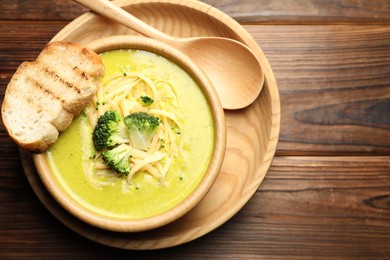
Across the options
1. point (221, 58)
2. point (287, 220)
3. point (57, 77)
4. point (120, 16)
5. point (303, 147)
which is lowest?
point (287, 220)

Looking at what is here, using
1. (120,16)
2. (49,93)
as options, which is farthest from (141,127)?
(120,16)

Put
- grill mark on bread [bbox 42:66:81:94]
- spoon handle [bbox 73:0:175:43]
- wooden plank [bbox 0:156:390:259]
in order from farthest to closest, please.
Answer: wooden plank [bbox 0:156:390:259] < spoon handle [bbox 73:0:175:43] < grill mark on bread [bbox 42:66:81:94]

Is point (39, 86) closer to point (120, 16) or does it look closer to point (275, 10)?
point (120, 16)

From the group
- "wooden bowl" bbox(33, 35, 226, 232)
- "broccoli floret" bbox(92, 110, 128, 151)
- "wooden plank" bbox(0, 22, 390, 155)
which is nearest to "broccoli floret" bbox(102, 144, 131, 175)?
"broccoli floret" bbox(92, 110, 128, 151)

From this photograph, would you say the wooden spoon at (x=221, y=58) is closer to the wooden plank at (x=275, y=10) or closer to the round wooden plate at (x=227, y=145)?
the round wooden plate at (x=227, y=145)

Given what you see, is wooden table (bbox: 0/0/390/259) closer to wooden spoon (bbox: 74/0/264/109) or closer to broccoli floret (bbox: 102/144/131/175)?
wooden spoon (bbox: 74/0/264/109)

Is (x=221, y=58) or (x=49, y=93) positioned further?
(x=221, y=58)
